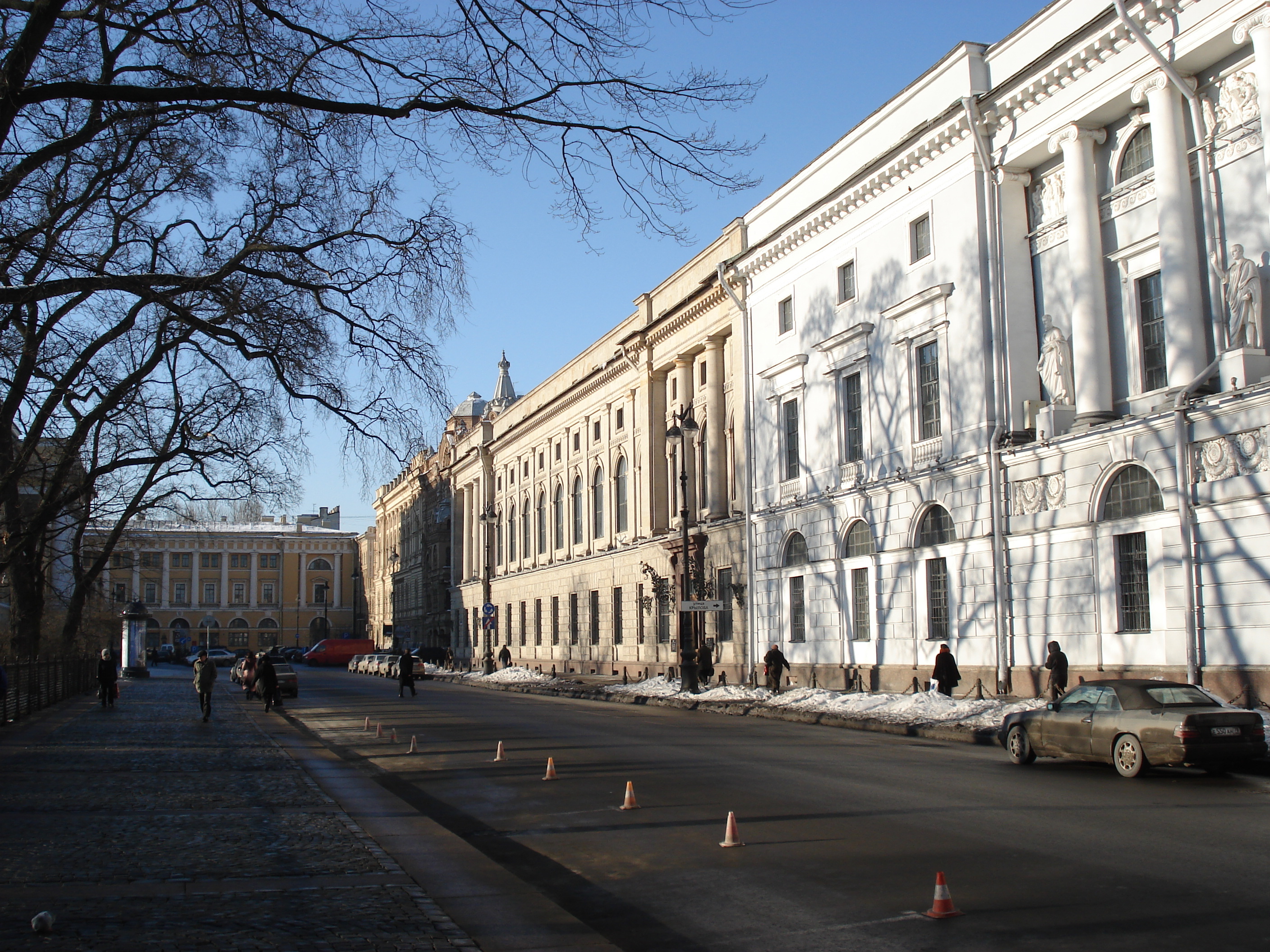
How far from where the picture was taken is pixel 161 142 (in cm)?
1362

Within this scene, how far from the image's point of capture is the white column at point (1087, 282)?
79.7 ft

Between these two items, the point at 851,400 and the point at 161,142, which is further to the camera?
the point at 851,400

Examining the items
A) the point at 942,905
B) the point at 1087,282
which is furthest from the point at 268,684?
the point at 942,905

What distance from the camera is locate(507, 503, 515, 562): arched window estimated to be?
7594 centimetres

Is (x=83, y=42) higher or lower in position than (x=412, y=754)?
higher

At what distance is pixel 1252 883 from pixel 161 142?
1334 cm

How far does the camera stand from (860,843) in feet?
33.4

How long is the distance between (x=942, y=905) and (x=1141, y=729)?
347 inches

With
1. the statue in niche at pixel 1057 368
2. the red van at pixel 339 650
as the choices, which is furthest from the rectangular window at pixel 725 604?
the red van at pixel 339 650

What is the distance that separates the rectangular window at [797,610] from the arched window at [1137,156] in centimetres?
1627

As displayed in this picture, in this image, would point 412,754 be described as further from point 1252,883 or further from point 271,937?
point 1252,883

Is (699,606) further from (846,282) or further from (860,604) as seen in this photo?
(846,282)

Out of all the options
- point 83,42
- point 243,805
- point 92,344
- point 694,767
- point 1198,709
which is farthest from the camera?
point 92,344

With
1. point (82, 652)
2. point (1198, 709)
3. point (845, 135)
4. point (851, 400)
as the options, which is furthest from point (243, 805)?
point (82, 652)
